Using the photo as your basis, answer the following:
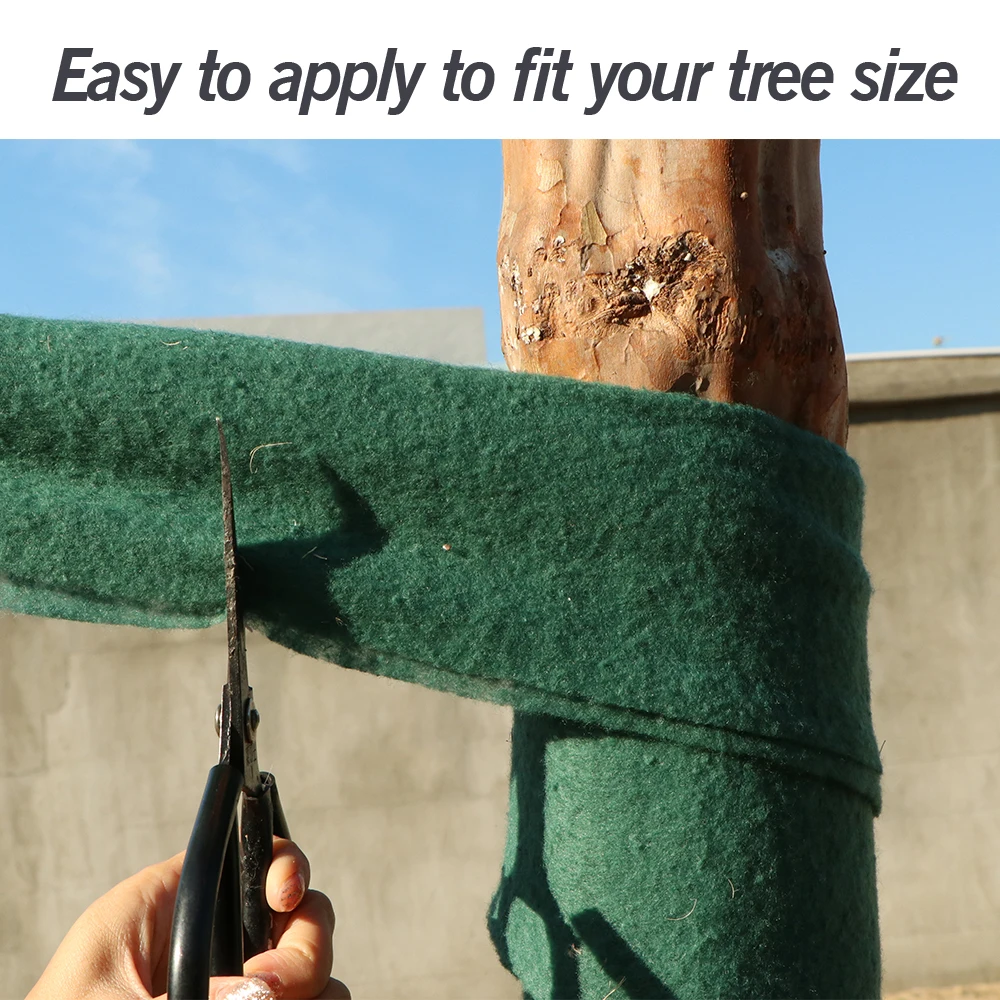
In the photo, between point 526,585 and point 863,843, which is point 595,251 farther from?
point 863,843

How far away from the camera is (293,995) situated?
71cm

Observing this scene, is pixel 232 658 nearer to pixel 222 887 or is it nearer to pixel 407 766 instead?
pixel 222 887

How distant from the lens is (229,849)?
652 mm

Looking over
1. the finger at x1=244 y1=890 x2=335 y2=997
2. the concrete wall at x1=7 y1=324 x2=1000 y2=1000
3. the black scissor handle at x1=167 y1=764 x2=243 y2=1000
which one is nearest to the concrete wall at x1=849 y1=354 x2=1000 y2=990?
the concrete wall at x1=7 y1=324 x2=1000 y2=1000

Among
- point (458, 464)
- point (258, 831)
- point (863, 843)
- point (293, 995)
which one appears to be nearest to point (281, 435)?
point (458, 464)

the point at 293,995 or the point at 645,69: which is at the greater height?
the point at 645,69

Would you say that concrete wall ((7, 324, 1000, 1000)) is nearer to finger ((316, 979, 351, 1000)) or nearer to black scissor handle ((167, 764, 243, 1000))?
finger ((316, 979, 351, 1000))

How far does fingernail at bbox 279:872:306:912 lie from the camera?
0.74 m

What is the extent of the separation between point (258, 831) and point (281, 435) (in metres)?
0.28

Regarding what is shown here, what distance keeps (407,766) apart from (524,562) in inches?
120

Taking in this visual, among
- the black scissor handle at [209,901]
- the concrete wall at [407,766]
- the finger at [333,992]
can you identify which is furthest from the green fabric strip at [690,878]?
the concrete wall at [407,766]

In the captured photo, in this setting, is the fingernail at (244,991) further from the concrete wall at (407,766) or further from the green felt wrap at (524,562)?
the concrete wall at (407,766)

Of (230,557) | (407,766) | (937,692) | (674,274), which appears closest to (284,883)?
(230,557)

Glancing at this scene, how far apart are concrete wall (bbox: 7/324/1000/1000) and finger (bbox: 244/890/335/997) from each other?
2839mm
